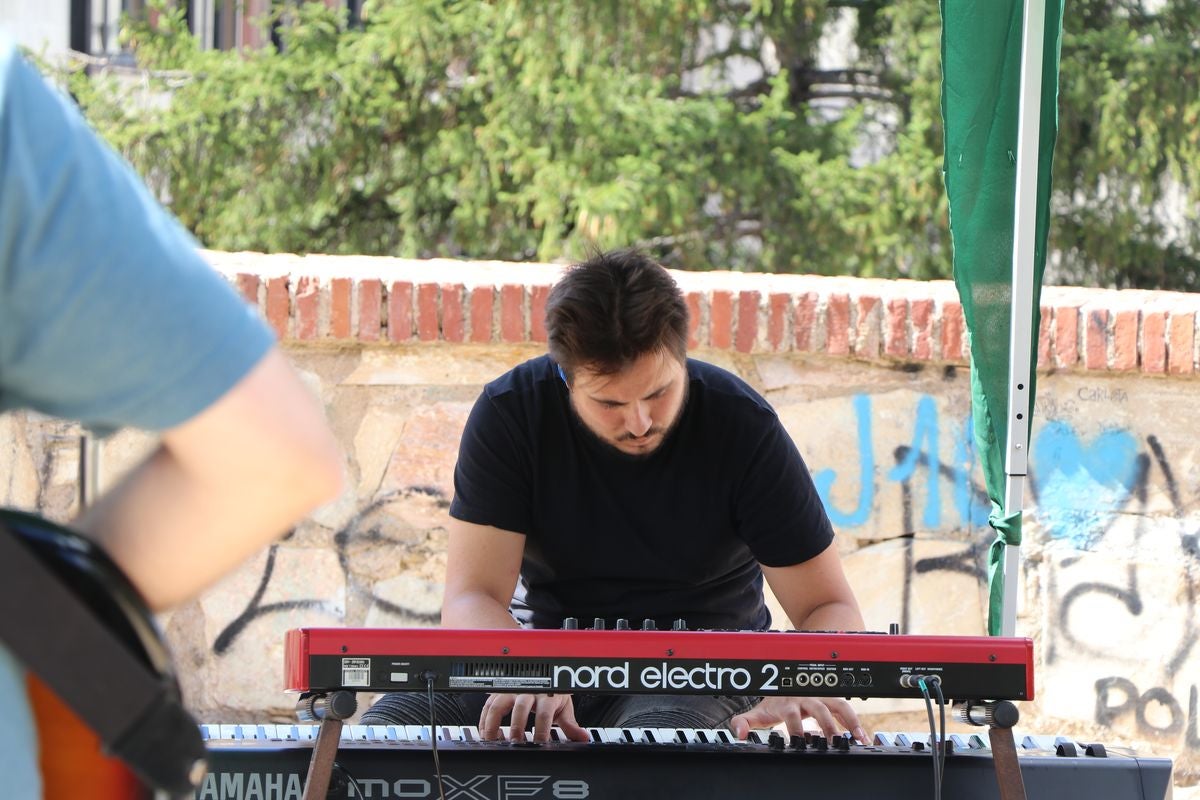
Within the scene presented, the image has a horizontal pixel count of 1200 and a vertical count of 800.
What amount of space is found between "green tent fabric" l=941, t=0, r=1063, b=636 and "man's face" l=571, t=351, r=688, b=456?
0.76 meters

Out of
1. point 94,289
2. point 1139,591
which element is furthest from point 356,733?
point 1139,591

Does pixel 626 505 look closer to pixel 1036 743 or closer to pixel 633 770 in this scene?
pixel 633 770

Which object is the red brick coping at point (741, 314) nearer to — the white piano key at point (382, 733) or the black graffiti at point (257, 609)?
the black graffiti at point (257, 609)

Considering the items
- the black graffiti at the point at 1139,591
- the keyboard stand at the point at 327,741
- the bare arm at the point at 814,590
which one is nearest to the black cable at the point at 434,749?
the keyboard stand at the point at 327,741

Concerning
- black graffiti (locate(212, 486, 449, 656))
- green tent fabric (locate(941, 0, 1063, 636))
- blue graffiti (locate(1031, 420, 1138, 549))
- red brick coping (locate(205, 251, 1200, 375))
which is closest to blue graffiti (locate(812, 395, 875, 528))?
red brick coping (locate(205, 251, 1200, 375))

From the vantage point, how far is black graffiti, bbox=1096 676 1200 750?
12.6 ft

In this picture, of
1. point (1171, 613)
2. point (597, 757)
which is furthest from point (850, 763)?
point (1171, 613)

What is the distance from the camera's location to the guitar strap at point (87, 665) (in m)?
0.86

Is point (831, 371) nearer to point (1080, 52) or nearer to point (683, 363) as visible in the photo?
point (683, 363)

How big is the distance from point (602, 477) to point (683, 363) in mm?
268

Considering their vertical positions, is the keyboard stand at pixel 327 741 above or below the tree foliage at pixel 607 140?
below

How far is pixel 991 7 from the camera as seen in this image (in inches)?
118

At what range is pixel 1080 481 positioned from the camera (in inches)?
152

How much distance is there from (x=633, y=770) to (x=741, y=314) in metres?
1.85
